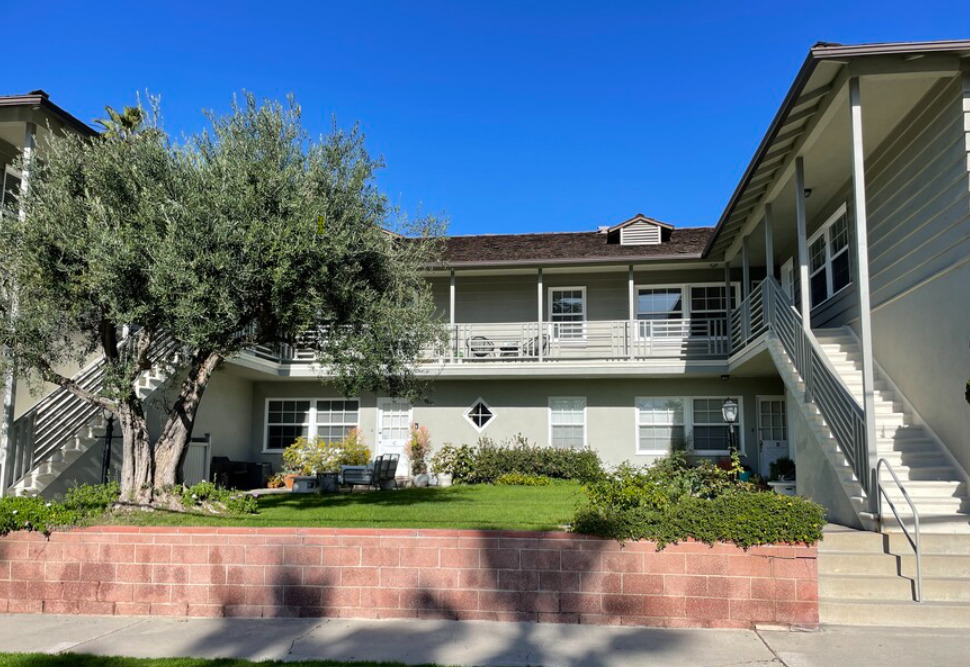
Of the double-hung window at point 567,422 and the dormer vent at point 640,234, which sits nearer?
the double-hung window at point 567,422

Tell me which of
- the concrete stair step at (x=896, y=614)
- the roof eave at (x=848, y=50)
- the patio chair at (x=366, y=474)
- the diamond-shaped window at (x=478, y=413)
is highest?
the roof eave at (x=848, y=50)

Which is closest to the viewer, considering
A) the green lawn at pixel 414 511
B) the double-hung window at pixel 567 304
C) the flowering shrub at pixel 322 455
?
the green lawn at pixel 414 511

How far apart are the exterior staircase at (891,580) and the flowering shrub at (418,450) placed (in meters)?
11.6

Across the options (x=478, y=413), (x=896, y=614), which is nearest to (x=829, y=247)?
(x=478, y=413)

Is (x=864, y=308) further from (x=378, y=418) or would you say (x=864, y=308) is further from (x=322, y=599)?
(x=378, y=418)

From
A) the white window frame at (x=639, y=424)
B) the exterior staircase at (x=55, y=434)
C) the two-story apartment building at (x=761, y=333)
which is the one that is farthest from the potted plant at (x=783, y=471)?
the exterior staircase at (x=55, y=434)

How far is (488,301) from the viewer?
19.6m

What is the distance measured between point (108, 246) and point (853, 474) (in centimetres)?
849

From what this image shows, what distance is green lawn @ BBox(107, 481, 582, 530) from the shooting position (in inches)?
324

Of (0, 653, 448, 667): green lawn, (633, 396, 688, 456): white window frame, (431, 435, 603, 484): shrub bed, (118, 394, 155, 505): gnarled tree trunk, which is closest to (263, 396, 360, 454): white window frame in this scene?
(431, 435, 603, 484): shrub bed

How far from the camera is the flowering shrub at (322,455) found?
1733cm

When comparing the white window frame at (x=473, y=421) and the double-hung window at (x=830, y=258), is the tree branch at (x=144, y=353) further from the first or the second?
the double-hung window at (x=830, y=258)

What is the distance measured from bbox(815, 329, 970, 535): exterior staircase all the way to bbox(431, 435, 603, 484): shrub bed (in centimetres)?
728

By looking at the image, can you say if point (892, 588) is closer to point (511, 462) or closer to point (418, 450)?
point (511, 462)
